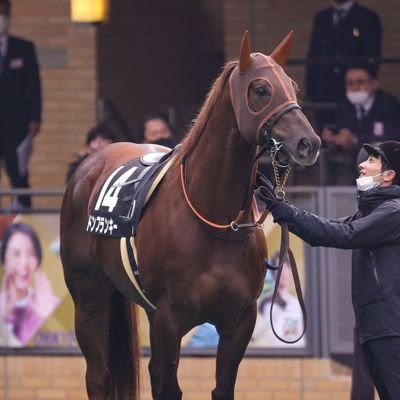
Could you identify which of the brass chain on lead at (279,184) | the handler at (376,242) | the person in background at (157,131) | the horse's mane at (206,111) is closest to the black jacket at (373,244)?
the handler at (376,242)

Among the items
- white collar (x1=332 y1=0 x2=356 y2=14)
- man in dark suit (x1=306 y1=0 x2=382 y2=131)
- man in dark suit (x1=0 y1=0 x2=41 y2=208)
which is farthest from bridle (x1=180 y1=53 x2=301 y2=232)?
man in dark suit (x1=0 y1=0 x2=41 y2=208)

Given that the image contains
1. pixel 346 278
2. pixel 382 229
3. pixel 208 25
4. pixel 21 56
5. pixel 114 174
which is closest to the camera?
pixel 382 229

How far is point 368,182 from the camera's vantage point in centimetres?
754

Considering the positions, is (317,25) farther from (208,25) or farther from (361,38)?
(208,25)

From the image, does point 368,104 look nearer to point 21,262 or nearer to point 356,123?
point 356,123

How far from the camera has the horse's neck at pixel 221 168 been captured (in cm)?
742

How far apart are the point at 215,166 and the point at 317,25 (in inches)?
217

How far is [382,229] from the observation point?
742cm

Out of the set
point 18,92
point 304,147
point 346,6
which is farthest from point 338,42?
point 304,147

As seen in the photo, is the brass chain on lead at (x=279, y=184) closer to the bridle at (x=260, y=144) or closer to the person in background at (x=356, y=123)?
the bridle at (x=260, y=144)

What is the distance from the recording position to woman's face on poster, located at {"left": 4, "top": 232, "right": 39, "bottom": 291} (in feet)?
37.5

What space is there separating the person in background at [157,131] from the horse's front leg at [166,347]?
3.63 m

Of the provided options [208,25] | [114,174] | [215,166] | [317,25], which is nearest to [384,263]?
[215,166]

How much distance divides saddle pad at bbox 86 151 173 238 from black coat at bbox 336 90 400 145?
338 centimetres
